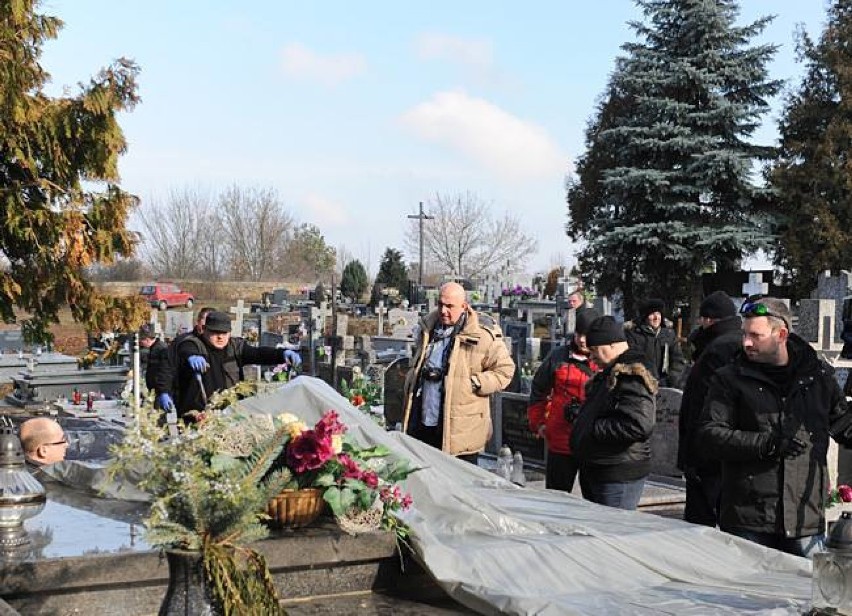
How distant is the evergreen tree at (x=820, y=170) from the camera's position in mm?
28281

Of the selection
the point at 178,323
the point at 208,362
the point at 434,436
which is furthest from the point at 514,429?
the point at 178,323

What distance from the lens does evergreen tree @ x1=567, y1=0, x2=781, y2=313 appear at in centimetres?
2864

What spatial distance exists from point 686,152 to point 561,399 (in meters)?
23.8

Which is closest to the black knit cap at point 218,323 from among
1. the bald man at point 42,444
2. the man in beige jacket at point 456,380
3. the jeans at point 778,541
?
the man in beige jacket at point 456,380

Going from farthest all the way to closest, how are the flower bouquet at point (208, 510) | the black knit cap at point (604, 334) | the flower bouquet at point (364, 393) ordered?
the flower bouquet at point (364, 393), the black knit cap at point (604, 334), the flower bouquet at point (208, 510)

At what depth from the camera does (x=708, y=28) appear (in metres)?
29.1

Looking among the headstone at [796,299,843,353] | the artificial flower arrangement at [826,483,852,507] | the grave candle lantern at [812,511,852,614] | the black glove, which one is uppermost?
the headstone at [796,299,843,353]

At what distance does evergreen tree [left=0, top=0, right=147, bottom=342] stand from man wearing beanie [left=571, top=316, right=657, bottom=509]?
6.95 metres

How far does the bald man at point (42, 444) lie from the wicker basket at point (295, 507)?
69.3 inches

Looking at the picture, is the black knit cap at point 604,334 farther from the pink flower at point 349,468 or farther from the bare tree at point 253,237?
the bare tree at point 253,237

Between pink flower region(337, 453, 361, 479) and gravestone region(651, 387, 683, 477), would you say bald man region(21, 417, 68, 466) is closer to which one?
pink flower region(337, 453, 361, 479)

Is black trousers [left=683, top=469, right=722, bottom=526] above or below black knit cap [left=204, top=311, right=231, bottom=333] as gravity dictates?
below

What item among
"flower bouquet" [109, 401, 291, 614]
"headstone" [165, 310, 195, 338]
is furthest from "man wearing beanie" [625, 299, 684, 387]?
"headstone" [165, 310, 195, 338]

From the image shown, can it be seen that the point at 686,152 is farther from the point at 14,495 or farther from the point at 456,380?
the point at 14,495
